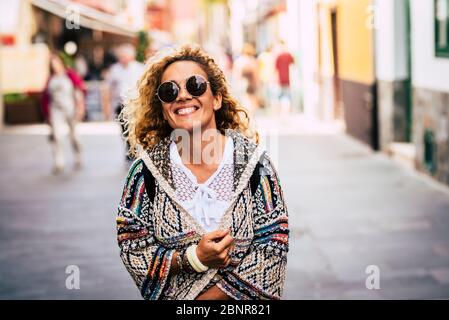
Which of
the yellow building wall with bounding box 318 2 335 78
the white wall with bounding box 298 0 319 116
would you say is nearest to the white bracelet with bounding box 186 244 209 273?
the yellow building wall with bounding box 318 2 335 78

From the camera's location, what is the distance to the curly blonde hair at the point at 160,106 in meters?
3.04

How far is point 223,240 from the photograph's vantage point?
2.76 m

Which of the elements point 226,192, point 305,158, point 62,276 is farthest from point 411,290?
point 305,158

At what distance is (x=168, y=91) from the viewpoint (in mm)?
2941

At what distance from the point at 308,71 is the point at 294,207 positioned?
13447 mm

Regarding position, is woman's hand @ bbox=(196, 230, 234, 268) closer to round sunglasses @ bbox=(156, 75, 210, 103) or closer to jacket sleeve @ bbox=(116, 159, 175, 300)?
jacket sleeve @ bbox=(116, 159, 175, 300)

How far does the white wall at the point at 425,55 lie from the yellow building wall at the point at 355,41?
2726mm

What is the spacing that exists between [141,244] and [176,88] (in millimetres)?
531

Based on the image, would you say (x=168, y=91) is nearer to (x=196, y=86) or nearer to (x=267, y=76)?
(x=196, y=86)

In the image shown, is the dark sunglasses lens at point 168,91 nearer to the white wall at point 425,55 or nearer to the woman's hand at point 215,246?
the woman's hand at point 215,246

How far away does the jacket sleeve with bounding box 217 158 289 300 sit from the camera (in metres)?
2.88

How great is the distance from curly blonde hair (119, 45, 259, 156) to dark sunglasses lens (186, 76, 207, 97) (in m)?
0.09

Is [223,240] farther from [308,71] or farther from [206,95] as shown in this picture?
[308,71]

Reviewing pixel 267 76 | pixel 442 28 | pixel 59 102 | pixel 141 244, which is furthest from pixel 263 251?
pixel 267 76
